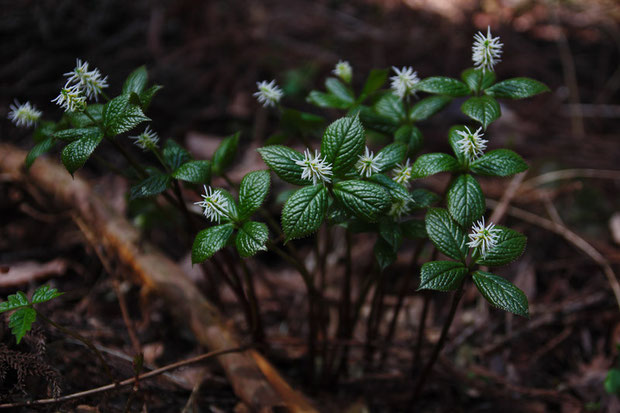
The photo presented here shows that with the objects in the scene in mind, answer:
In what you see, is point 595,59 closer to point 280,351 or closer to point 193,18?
point 193,18

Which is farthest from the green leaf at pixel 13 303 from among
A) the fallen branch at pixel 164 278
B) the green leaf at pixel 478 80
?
the green leaf at pixel 478 80

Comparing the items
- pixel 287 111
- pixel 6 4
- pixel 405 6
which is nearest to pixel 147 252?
pixel 287 111

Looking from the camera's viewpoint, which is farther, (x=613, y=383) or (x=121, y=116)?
(x=613, y=383)

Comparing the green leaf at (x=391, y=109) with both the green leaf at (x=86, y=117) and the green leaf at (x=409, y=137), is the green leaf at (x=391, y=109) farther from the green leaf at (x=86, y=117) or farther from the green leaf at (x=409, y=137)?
the green leaf at (x=86, y=117)

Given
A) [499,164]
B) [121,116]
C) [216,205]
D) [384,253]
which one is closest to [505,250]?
[499,164]

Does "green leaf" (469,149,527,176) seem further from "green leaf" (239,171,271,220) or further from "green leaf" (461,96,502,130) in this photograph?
"green leaf" (239,171,271,220)

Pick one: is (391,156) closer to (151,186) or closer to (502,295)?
(502,295)
